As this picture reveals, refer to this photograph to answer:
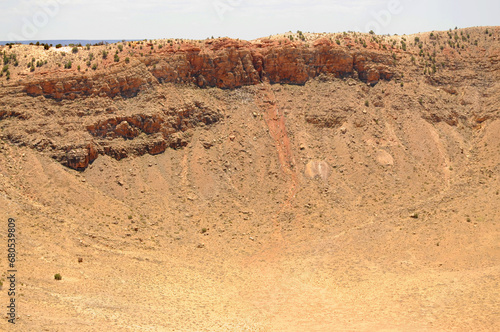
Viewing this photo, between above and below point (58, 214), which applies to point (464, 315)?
below

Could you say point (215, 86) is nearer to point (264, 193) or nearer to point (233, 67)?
point (233, 67)

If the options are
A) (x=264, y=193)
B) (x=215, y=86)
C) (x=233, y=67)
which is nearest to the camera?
(x=264, y=193)

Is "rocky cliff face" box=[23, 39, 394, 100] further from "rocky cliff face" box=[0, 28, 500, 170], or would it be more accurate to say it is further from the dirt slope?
the dirt slope

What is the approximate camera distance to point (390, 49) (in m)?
50.7

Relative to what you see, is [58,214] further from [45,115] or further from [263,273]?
[263,273]

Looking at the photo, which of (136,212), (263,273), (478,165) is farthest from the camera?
(478,165)

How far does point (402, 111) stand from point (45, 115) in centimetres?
2957

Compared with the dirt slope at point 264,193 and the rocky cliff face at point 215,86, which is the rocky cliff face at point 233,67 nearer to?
the rocky cliff face at point 215,86

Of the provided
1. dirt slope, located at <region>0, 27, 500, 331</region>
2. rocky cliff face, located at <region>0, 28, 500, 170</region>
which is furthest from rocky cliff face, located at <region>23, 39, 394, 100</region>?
dirt slope, located at <region>0, 27, 500, 331</region>

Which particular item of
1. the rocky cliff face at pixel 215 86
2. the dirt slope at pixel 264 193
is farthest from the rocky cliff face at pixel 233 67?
the dirt slope at pixel 264 193

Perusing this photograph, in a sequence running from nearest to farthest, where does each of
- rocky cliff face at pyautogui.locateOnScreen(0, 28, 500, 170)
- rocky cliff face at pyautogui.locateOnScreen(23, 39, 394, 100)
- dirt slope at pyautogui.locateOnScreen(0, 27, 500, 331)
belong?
dirt slope at pyautogui.locateOnScreen(0, 27, 500, 331) → rocky cliff face at pyautogui.locateOnScreen(0, 28, 500, 170) → rocky cliff face at pyautogui.locateOnScreen(23, 39, 394, 100)

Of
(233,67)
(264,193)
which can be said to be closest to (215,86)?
(233,67)

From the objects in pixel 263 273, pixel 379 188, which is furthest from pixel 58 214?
pixel 379 188

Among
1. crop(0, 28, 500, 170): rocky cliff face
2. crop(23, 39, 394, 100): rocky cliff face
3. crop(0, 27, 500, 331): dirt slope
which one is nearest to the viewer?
crop(0, 27, 500, 331): dirt slope
